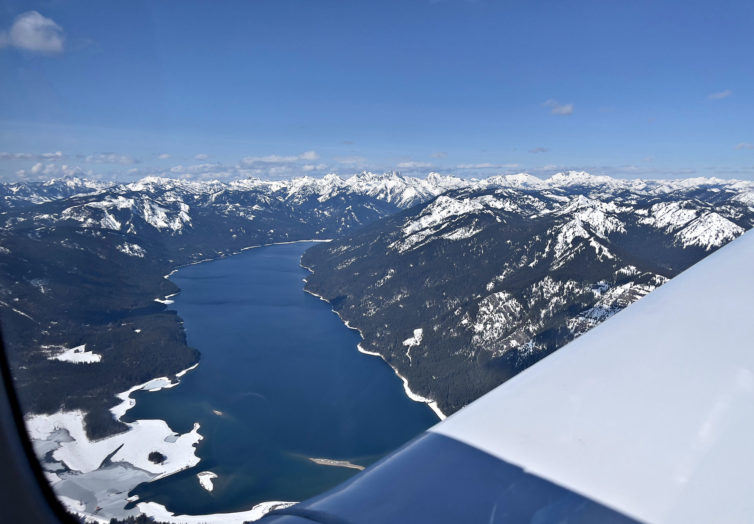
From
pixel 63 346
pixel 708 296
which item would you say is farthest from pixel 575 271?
pixel 63 346

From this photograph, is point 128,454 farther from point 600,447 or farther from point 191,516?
point 600,447

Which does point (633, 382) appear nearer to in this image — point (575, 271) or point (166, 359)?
point (166, 359)

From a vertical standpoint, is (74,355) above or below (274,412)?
above

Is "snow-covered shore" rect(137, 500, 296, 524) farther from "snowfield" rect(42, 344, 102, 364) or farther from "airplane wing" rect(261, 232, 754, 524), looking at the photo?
"snowfield" rect(42, 344, 102, 364)

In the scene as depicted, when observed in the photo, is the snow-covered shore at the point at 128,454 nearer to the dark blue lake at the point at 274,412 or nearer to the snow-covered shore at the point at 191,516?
the snow-covered shore at the point at 191,516

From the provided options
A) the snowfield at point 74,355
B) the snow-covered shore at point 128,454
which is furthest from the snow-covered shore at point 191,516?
the snowfield at point 74,355

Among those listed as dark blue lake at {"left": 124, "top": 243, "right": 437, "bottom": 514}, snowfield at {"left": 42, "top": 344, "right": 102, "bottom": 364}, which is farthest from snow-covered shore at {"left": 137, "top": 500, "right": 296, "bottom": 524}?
snowfield at {"left": 42, "top": 344, "right": 102, "bottom": 364}

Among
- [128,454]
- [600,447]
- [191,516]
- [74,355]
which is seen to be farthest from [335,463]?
[74,355]
